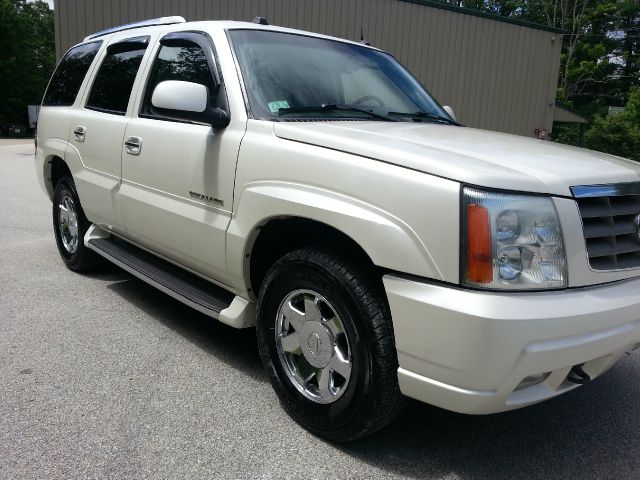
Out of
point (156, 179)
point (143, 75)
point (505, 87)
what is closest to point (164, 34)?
point (143, 75)

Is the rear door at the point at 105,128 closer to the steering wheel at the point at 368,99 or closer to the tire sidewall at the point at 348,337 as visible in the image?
the steering wheel at the point at 368,99

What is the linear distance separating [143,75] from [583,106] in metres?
47.5

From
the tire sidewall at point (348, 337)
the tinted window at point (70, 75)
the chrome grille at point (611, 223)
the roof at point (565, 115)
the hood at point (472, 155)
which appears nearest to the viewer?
the hood at point (472, 155)

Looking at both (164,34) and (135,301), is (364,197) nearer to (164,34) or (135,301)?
(164,34)

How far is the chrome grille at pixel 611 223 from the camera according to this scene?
86.0 inches

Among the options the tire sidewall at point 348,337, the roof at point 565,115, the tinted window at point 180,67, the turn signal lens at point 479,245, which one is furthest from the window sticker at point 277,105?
the roof at point 565,115

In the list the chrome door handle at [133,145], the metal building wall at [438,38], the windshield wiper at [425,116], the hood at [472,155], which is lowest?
the chrome door handle at [133,145]

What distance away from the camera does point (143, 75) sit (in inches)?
149

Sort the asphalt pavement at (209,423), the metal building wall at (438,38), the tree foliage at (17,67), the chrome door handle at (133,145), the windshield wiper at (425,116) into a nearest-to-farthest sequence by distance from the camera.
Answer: the asphalt pavement at (209,423) → the windshield wiper at (425,116) → the chrome door handle at (133,145) → the metal building wall at (438,38) → the tree foliage at (17,67)

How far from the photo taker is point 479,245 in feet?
6.57

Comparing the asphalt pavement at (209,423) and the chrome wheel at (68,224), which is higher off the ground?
the chrome wheel at (68,224)

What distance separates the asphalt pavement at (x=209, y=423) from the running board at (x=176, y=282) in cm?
41

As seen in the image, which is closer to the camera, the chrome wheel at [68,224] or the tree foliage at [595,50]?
the chrome wheel at [68,224]

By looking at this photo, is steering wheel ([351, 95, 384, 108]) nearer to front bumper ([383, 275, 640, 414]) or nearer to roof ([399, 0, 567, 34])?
front bumper ([383, 275, 640, 414])
